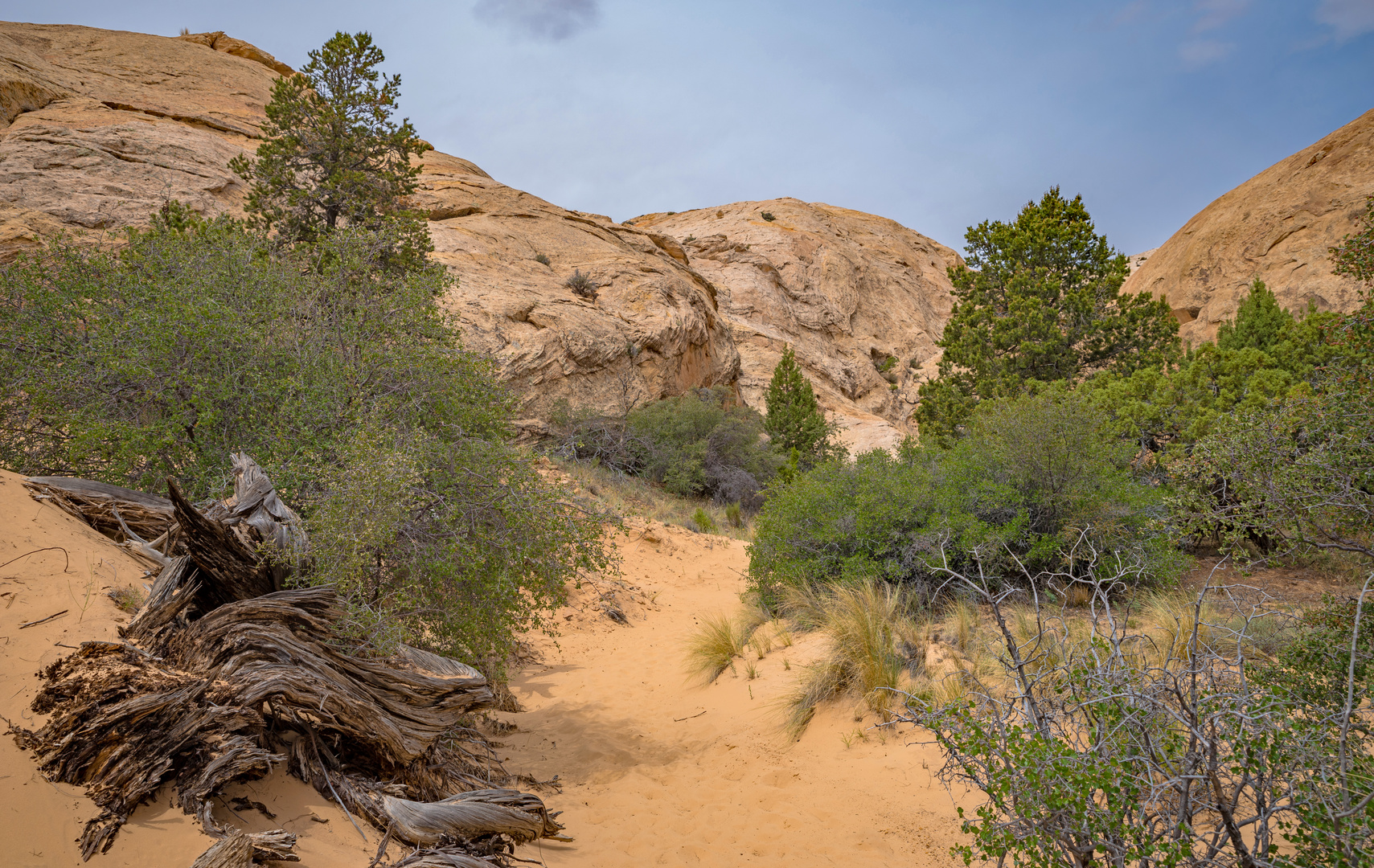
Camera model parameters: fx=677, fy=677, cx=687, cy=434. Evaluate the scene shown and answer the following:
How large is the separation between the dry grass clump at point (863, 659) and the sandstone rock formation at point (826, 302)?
74.7 ft

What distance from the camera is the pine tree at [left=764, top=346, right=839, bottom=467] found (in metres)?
23.9

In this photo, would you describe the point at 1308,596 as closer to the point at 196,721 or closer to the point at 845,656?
the point at 845,656

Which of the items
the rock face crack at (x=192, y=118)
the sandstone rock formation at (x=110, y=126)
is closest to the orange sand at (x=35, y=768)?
the sandstone rock formation at (x=110, y=126)

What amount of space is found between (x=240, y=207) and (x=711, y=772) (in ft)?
66.5

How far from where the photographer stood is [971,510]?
27.9 feet

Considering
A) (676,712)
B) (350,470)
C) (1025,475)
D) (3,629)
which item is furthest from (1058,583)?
(3,629)

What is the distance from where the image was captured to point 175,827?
2910 millimetres

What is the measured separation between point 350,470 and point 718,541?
11310 millimetres

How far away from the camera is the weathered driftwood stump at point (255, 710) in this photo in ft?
9.80

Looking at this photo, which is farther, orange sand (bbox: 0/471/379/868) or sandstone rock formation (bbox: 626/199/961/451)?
sandstone rock formation (bbox: 626/199/961/451)

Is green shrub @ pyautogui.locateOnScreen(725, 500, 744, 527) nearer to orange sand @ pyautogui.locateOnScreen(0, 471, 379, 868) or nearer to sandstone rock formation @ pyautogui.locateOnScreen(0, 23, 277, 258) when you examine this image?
orange sand @ pyautogui.locateOnScreen(0, 471, 379, 868)

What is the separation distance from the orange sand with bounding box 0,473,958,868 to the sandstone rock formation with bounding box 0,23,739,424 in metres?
11.6

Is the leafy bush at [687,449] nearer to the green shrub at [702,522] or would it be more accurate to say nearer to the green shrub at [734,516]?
the green shrub at [734,516]

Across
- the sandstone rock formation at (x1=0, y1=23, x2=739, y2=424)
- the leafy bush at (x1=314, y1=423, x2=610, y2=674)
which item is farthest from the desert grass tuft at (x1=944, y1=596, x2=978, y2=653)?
the sandstone rock formation at (x1=0, y1=23, x2=739, y2=424)
